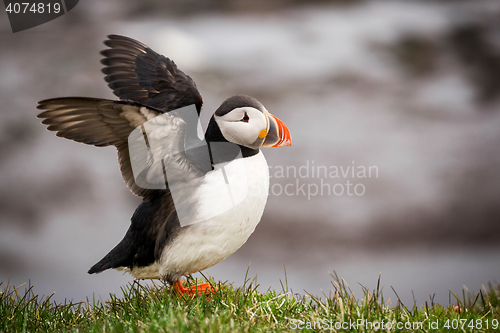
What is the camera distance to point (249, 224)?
2479mm

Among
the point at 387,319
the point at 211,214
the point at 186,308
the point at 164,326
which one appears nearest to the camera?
the point at 164,326

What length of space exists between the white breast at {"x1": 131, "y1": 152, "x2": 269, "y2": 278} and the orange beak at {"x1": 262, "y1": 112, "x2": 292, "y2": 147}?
0.22m

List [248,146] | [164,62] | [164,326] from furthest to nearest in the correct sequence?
[164,62], [248,146], [164,326]

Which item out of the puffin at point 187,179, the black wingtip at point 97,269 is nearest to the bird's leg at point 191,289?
the puffin at point 187,179

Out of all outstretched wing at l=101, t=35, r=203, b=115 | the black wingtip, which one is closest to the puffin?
the black wingtip

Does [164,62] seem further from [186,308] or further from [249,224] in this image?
[186,308]

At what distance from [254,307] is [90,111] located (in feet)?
5.01

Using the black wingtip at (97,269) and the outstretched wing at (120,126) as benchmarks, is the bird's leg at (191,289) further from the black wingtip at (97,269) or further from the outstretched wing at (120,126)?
the outstretched wing at (120,126)

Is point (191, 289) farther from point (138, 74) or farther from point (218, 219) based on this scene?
point (138, 74)

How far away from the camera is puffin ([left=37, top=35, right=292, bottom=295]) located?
2.33 m

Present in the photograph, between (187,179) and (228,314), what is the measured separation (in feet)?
3.04

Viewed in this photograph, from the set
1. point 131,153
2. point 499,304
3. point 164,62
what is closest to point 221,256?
point 131,153

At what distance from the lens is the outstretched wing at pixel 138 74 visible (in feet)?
9.40

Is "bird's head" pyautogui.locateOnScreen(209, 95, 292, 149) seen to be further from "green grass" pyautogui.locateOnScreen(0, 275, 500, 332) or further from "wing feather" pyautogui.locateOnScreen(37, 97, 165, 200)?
"green grass" pyautogui.locateOnScreen(0, 275, 500, 332)
